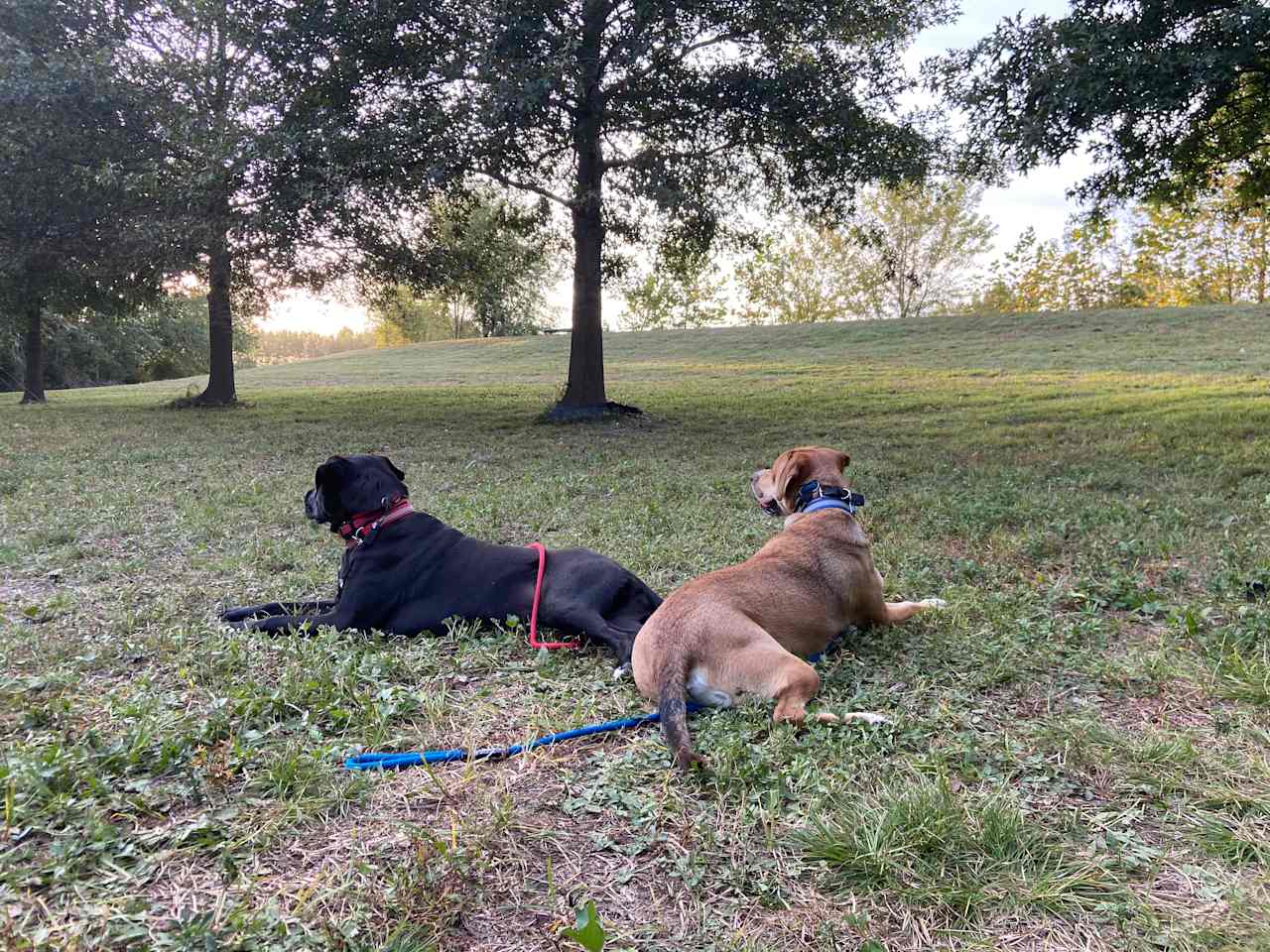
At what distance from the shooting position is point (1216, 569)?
4711 mm

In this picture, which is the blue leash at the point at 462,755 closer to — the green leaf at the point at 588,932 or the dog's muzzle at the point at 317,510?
the green leaf at the point at 588,932

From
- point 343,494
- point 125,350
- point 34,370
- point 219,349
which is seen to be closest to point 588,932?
point 343,494

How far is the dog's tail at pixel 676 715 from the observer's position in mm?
2635

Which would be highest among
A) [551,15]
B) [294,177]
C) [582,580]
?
[551,15]

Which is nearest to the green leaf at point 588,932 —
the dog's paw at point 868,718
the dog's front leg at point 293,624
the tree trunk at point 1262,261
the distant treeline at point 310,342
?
the dog's paw at point 868,718

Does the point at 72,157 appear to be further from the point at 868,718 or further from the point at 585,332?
the point at 868,718

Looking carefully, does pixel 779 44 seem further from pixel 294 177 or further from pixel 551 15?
pixel 294 177

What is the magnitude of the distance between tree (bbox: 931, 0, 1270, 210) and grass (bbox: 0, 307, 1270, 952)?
13.7ft

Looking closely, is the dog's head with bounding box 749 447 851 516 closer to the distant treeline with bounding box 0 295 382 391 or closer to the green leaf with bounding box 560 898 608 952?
the green leaf with bounding box 560 898 608 952

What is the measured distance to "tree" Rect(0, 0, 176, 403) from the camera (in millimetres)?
12352

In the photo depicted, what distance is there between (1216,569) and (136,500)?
9469 mm

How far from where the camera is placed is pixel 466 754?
2.80 meters

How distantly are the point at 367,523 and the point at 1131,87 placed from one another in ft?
28.3

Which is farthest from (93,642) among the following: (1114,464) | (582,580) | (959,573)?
(1114,464)
